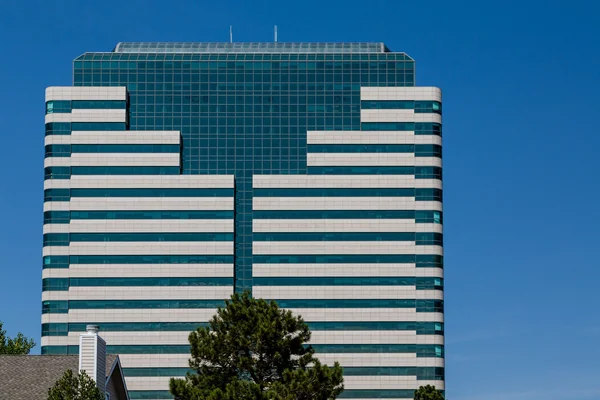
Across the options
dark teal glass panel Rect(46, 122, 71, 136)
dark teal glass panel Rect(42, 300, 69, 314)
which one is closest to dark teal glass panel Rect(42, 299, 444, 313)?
dark teal glass panel Rect(42, 300, 69, 314)

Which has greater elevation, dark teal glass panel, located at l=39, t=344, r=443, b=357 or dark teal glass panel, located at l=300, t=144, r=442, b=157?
dark teal glass panel, located at l=300, t=144, r=442, b=157

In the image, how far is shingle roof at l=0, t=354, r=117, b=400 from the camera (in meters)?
71.2

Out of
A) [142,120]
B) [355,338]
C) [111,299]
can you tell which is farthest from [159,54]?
[355,338]

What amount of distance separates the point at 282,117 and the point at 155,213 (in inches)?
987

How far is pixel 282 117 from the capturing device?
618 feet

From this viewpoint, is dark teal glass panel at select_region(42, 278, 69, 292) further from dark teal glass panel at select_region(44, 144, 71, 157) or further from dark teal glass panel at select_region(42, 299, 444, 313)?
dark teal glass panel at select_region(44, 144, 71, 157)

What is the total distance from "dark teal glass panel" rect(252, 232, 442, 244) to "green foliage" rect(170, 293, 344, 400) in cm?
9365

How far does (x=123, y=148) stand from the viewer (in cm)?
18125

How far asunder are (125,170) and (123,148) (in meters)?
3.47

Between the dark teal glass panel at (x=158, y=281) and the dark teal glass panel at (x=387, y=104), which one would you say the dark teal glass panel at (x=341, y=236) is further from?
the dark teal glass panel at (x=387, y=104)

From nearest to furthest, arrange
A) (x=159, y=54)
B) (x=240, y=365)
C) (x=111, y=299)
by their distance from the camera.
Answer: (x=240, y=365)
(x=111, y=299)
(x=159, y=54)

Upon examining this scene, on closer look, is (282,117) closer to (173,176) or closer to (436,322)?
(173,176)

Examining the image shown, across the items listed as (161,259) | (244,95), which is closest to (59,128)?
(161,259)

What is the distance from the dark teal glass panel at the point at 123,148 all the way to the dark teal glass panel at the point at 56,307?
22.2m
